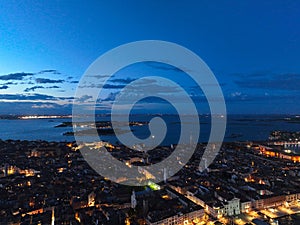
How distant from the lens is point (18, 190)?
8453mm

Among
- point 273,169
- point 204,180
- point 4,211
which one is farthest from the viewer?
point 273,169

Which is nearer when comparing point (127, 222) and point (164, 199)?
point (127, 222)

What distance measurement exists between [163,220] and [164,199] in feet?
4.43

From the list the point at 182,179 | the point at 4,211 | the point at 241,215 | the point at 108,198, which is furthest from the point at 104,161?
the point at 241,215

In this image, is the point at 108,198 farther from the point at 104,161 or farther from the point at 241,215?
the point at 104,161

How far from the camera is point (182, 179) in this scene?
9.45 m

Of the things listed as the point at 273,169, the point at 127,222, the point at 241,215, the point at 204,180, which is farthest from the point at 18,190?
the point at 273,169

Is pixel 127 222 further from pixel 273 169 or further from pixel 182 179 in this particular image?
pixel 273 169

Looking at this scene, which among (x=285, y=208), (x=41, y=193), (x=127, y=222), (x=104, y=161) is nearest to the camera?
(x=127, y=222)

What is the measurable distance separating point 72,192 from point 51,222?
228cm

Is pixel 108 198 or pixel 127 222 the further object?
pixel 108 198

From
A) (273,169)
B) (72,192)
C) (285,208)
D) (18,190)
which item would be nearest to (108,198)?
(72,192)

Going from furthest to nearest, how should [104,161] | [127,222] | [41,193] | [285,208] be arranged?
[104,161], [41,193], [285,208], [127,222]

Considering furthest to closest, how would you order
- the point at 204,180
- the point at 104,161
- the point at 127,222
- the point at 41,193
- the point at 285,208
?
the point at 104,161 < the point at 204,180 < the point at 41,193 < the point at 285,208 < the point at 127,222
